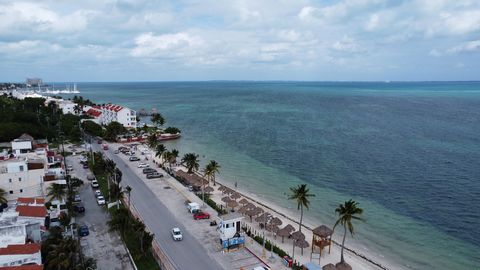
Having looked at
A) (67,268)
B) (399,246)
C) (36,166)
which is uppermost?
(36,166)

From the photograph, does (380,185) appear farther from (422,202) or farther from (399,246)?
(399,246)

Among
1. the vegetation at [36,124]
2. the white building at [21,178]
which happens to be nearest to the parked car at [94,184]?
the white building at [21,178]

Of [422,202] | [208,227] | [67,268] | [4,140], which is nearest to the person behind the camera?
[67,268]

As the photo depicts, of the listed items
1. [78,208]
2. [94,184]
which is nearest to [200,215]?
[78,208]

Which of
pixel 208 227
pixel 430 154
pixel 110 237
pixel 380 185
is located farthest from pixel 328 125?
pixel 110 237

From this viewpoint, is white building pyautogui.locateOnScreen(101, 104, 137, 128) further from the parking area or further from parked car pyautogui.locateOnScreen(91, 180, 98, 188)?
the parking area

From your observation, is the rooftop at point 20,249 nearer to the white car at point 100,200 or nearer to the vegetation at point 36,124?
the white car at point 100,200

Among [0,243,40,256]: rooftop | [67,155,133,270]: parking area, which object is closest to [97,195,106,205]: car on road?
[67,155,133,270]: parking area
